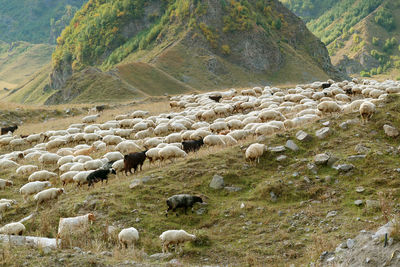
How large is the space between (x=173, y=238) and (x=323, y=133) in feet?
23.2

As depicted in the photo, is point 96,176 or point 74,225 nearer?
point 74,225

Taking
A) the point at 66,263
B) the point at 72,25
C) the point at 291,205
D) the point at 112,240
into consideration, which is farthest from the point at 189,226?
the point at 72,25

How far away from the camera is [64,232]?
29.6 feet

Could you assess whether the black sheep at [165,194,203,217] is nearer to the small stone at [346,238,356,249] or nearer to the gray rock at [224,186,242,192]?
the gray rock at [224,186,242,192]

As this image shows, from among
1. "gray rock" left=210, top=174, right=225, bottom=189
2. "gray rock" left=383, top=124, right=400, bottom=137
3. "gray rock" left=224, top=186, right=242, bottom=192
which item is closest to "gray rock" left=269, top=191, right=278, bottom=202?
"gray rock" left=224, top=186, right=242, bottom=192

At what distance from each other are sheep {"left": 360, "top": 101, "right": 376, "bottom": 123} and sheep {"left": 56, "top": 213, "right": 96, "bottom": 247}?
32.1ft

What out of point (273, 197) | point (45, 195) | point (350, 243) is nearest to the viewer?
point (350, 243)

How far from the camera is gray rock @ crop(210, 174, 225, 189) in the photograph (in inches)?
450

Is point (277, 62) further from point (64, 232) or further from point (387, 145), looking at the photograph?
point (64, 232)

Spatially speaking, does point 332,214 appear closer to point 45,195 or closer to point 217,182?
point 217,182

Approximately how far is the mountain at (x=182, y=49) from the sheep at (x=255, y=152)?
40132 millimetres

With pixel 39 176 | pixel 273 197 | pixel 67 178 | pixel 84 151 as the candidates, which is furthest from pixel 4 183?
pixel 273 197

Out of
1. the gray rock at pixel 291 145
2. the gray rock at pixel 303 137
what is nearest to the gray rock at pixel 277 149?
the gray rock at pixel 291 145

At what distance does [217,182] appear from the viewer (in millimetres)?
11531
